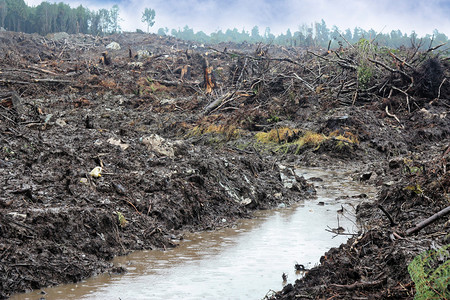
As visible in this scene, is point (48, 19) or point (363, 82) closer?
point (363, 82)

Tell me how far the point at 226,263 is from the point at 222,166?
298 cm

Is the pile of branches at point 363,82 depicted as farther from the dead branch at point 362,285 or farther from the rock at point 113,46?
the rock at point 113,46

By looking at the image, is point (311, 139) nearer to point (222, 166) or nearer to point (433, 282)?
point (222, 166)

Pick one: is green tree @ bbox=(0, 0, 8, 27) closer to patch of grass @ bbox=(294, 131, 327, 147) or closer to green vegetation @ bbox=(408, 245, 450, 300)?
patch of grass @ bbox=(294, 131, 327, 147)

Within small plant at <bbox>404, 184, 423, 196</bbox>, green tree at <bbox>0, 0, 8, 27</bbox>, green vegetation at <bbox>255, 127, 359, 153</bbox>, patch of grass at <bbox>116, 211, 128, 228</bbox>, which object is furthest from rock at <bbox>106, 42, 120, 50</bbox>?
small plant at <bbox>404, 184, 423, 196</bbox>

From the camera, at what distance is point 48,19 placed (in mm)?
65438

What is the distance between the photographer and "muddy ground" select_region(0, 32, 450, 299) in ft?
11.6

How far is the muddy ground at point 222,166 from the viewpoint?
3.54m

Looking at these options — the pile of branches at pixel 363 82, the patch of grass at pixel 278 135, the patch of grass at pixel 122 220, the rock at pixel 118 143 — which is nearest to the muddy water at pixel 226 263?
the patch of grass at pixel 122 220

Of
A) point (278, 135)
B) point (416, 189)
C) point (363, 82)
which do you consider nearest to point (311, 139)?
point (278, 135)

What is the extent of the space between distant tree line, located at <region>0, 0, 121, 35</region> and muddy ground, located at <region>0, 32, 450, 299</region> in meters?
48.4

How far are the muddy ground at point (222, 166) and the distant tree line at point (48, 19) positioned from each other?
48436mm

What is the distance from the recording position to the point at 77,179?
537 centimetres

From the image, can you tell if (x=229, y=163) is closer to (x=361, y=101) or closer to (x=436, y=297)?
(x=436, y=297)
